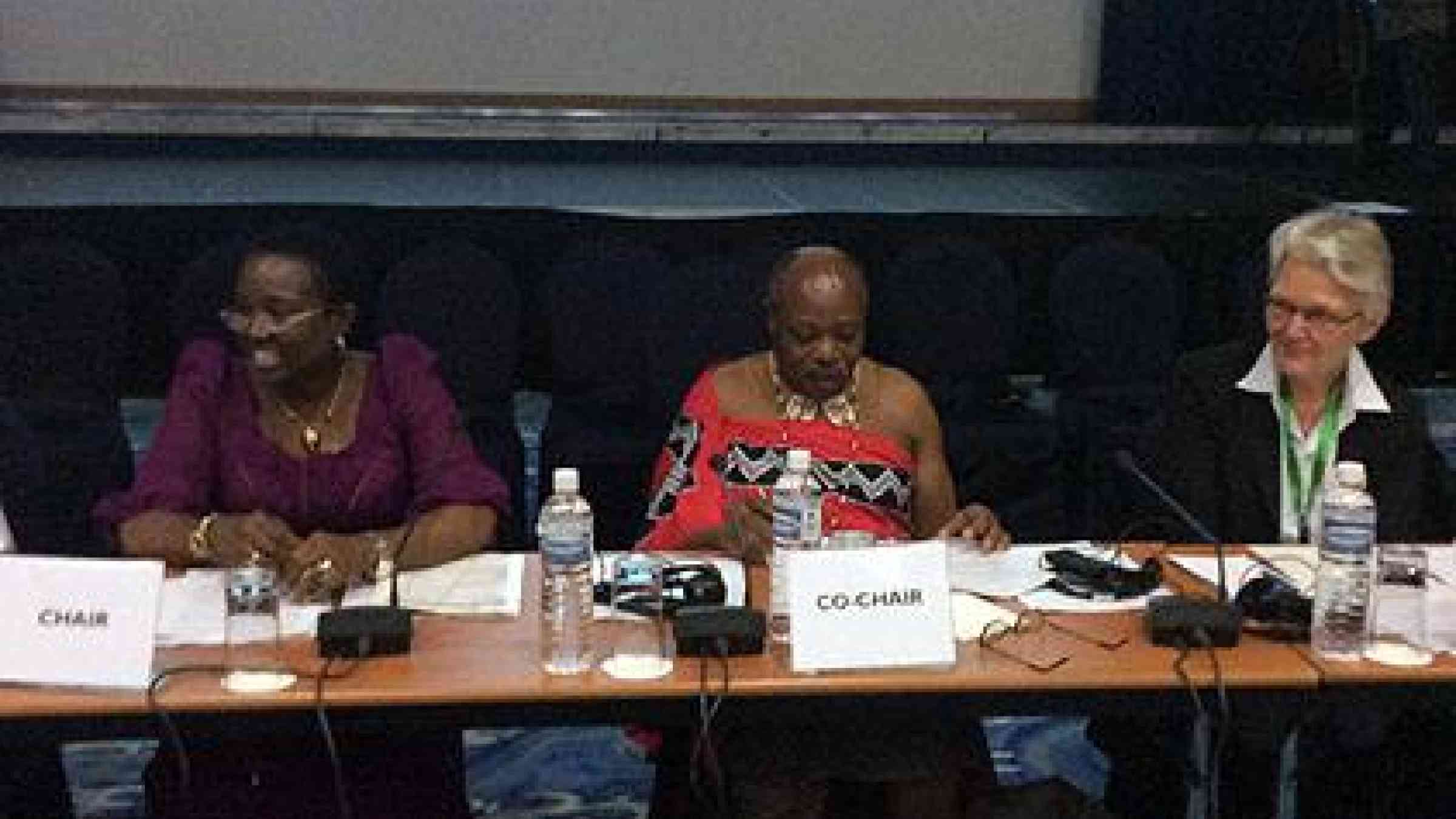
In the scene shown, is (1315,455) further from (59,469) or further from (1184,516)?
(59,469)

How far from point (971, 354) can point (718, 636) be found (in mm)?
2466

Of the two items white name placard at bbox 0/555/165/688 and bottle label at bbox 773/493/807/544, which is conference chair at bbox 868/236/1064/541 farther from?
white name placard at bbox 0/555/165/688

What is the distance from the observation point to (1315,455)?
304cm

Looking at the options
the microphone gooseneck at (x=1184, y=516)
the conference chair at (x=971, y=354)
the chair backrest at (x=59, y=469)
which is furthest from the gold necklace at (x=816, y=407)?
the conference chair at (x=971, y=354)

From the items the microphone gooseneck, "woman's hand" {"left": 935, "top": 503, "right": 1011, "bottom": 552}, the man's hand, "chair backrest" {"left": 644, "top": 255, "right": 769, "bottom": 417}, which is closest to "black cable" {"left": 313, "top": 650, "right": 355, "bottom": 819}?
the man's hand

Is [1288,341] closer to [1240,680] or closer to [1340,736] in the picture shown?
[1340,736]

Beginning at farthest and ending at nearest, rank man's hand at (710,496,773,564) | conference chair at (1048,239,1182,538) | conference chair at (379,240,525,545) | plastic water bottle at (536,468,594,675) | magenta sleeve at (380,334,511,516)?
conference chair at (1048,239,1182,538) → conference chair at (379,240,525,545) → magenta sleeve at (380,334,511,516) → man's hand at (710,496,773,564) → plastic water bottle at (536,468,594,675)

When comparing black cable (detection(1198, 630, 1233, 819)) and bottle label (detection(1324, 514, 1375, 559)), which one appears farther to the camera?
bottle label (detection(1324, 514, 1375, 559))

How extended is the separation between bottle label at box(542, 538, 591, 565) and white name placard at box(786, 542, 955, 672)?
0.97 feet

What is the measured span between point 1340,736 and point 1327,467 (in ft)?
1.41

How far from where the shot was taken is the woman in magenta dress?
8.49 feet

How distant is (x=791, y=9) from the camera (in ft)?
24.0

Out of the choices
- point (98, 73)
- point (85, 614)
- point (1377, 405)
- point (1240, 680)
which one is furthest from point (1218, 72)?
point (85, 614)

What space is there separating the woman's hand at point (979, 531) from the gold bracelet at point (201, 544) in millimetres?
1074
